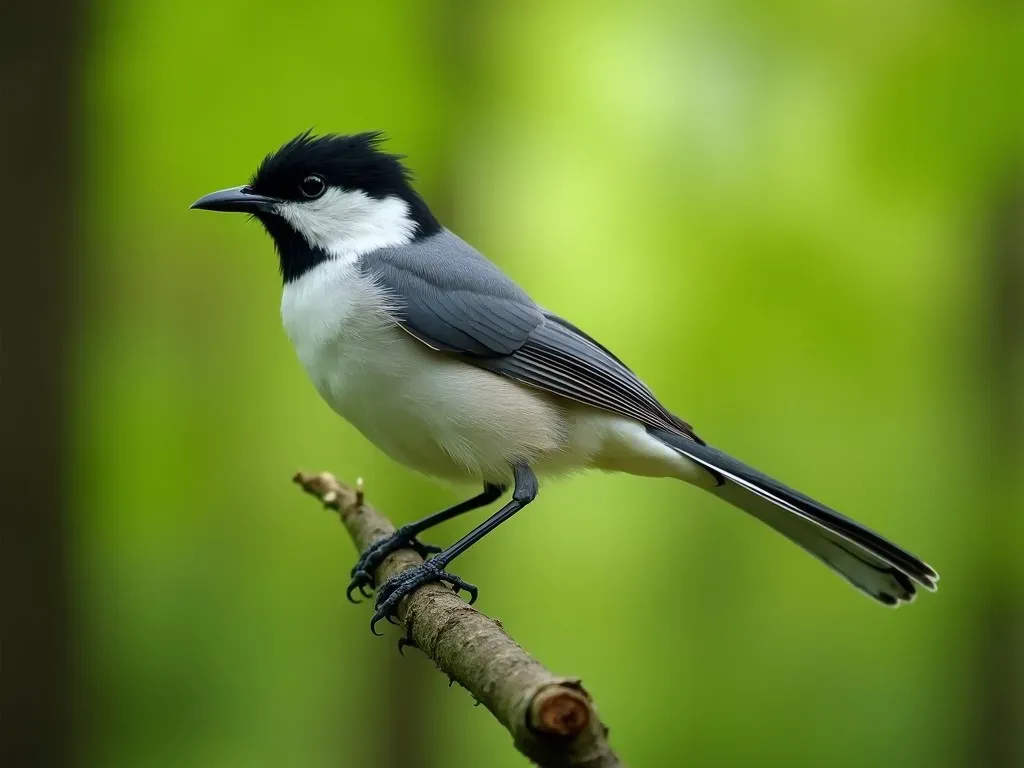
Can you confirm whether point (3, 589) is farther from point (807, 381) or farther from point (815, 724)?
point (815, 724)

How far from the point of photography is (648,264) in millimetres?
6488

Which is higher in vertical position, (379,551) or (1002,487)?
(1002,487)

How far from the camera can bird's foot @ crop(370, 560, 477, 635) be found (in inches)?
114

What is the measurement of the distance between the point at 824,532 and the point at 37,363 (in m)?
3.92

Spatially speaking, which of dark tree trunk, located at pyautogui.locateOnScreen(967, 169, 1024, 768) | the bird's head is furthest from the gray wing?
dark tree trunk, located at pyautogui.locateOnScreen(967, 169, 1024, 768)

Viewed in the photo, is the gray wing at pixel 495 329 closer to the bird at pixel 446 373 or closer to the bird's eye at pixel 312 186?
the bird at pixel 446 373

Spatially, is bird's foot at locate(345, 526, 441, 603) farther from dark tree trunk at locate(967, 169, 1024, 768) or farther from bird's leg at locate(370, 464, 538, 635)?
dark tree trunk at locate(967, 169, 1024, 768)

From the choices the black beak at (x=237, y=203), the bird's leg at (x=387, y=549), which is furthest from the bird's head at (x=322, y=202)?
the bird's leg at (x=387, y=549)

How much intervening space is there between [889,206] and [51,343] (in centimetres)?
498

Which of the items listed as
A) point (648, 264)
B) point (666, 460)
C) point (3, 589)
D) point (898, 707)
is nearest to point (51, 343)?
point (3, 589)

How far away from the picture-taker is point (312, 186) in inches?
142

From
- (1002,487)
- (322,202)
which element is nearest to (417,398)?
(322,202)

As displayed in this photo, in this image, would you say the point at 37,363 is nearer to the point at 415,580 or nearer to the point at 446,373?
the point at 446,373

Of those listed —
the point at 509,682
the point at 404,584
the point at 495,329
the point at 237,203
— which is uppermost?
the point at 237,203
